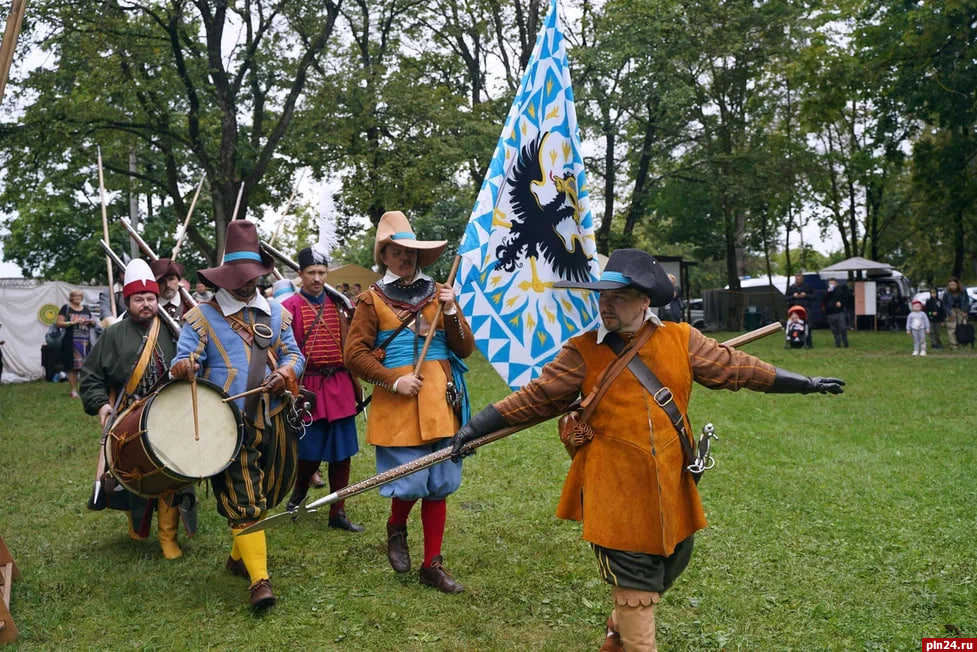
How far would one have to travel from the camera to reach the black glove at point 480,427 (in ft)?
13.0

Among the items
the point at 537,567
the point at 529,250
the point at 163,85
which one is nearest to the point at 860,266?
the point at 163,85

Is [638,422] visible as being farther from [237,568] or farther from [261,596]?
[237,568]

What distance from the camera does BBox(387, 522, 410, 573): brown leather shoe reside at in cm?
549

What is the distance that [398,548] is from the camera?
5523 millimetres

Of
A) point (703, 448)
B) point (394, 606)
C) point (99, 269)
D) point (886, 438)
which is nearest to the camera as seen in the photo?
point (703, 448)

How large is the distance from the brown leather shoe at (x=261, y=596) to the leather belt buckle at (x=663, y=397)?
2515mm

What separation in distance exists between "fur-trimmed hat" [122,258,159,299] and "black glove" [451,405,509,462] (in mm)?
2826

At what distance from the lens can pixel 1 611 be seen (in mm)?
4457

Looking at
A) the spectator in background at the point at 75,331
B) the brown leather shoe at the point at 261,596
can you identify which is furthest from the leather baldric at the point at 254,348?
the spectator in background at the point at 75,331

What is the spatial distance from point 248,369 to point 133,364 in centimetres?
123

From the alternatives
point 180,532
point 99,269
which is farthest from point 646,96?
point 99,269

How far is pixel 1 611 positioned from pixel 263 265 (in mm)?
2212

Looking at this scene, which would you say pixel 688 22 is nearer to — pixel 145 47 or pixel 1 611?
pixel 145 47

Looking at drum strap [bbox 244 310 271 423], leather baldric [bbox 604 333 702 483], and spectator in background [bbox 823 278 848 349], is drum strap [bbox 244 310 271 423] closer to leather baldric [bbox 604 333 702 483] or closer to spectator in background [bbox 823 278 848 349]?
leather baldric [bbox 604 333 702 483]
